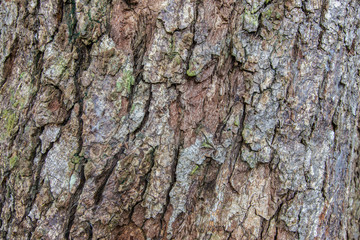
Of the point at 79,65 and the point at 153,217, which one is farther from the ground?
the point at 79,65

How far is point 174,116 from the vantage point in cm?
112

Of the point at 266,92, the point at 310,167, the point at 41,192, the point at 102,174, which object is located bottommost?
the point at 41,192

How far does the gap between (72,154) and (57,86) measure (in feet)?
0.99

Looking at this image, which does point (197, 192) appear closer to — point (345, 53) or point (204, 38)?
point (204, 38)

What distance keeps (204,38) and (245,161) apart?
1.85ft

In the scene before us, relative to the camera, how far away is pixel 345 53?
3.97 feet

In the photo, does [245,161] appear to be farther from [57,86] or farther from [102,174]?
[57,86]

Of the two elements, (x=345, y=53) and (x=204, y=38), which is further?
(x=345, y=53)

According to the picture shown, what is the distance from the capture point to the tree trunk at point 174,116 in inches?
43.1

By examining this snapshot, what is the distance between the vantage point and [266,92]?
113 centimetres

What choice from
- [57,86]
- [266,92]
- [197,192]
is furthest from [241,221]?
[57,86]

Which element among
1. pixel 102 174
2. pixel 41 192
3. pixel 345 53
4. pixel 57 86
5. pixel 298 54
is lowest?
pixel 41 192

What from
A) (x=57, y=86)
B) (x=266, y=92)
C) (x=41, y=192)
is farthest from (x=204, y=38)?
(x=41, y=192)

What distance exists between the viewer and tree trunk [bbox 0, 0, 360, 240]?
1.10m
